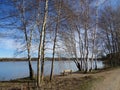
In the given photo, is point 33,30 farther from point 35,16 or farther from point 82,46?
point 82,46

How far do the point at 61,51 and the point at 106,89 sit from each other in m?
6.03

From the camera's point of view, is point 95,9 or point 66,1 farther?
point 95,9

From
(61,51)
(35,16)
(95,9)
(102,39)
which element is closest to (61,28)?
(61,51)

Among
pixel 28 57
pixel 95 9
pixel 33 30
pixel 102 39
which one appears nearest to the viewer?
pixel 33 30

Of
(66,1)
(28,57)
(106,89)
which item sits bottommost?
(106,89)

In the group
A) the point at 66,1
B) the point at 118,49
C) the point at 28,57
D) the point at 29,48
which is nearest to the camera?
the point at 66,1

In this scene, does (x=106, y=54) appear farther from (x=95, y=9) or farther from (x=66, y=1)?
(x=66, y=1)

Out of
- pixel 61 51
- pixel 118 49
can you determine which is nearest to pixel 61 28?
pixel 61 51

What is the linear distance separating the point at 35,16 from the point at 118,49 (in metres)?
41.1

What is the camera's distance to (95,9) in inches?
1235

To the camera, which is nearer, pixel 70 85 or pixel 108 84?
pixel 70 85

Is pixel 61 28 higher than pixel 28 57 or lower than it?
higher

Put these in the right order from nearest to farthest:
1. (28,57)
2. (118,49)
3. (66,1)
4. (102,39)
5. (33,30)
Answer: (66,1)
(33,30)
(28,57)
(102,39)
(118,49)

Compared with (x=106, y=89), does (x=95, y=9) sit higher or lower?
higher
